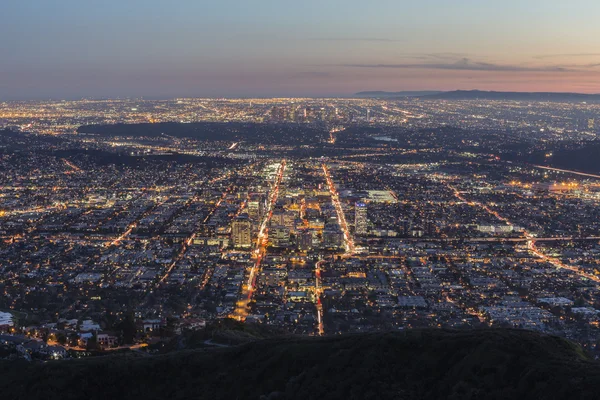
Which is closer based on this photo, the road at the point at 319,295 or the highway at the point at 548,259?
the road at the point at 319,295

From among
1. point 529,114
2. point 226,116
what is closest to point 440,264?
point 226,116

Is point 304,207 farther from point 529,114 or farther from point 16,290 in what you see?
point 529,114

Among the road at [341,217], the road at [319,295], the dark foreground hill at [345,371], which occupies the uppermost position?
the dark foreground hill at [345,371]

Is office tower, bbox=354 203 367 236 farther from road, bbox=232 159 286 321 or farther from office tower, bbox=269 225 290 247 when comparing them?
road, bbox=232 159 286 321

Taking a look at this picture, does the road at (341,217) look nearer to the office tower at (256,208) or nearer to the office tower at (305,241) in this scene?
the office tower at (305,241)

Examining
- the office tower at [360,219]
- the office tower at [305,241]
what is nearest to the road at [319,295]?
the office tower at [305,241]

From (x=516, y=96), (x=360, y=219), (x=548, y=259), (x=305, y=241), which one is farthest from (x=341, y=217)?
(x=516, y=96)

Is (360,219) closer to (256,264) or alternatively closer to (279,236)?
(279,236)
